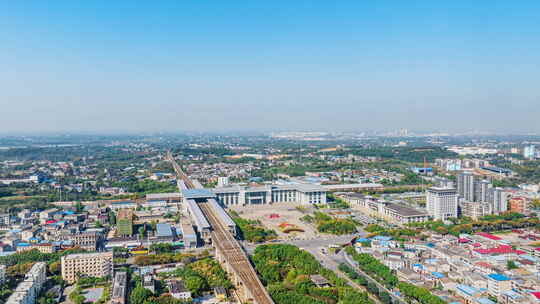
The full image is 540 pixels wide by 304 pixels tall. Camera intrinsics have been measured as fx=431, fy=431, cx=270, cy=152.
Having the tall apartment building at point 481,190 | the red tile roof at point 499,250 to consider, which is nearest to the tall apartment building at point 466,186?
the tall apartment building at point 481,190

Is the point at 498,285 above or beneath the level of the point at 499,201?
beneath

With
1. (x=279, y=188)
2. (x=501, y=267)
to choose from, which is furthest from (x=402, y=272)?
(x=279, y=188)

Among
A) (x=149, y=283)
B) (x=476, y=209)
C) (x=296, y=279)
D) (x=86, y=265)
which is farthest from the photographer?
(x=476, y=209)

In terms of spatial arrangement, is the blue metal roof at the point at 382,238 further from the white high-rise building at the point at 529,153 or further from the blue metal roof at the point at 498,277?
the white high-rise building at the point at 529,153

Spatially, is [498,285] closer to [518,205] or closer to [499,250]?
[499,250]

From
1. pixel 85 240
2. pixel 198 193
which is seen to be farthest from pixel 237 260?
pixel 198 193

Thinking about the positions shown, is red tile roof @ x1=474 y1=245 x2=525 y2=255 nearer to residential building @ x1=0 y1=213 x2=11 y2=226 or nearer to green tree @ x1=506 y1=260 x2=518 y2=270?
green tree @ x1=506 y1=260 x2=518 y2=270

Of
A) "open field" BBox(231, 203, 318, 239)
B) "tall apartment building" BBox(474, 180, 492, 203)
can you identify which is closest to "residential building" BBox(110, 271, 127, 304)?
"open field" BBox(231, 203, 318, 239)
